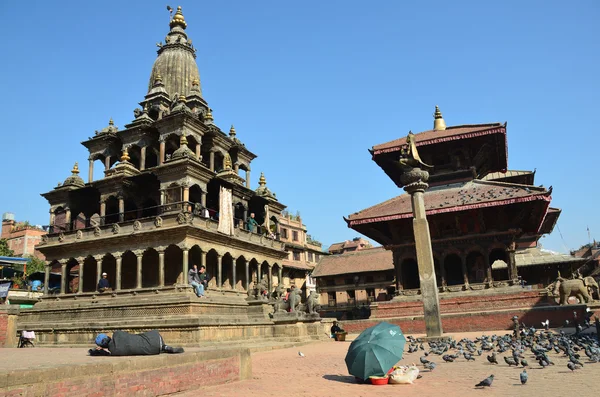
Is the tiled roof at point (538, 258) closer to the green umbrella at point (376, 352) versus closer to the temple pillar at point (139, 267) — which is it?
the temple pillar at point (139, 267)

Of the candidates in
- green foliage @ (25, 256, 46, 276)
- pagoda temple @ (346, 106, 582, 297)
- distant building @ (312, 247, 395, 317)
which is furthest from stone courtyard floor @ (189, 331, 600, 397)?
green foliage @ (25, 256, 46, 276)

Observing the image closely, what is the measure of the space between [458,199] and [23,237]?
6164cm

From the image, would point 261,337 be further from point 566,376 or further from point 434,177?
point 566,376

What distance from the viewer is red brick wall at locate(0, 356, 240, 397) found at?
6378 millimetres

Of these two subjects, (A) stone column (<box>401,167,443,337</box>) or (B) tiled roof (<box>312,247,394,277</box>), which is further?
(B) tiled roof (<box>312,247,394,277</box>)

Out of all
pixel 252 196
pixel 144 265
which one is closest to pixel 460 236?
pixel 252 196

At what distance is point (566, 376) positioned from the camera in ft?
30.3

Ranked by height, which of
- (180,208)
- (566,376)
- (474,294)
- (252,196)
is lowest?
(566,376)

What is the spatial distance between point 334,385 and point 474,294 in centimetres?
1888

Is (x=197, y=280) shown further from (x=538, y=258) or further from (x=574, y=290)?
(x=538, y=258)

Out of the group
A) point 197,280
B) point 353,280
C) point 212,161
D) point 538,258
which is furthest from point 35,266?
point 538,258

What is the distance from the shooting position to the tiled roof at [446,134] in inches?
1157

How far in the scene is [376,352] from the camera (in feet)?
30.1

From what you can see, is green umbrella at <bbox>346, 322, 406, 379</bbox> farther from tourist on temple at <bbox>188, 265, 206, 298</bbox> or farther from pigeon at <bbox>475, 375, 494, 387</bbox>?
tourist on temple at <bbox>188, 265, 206, 298</bbox>
